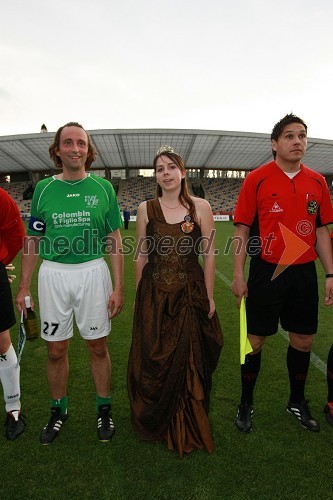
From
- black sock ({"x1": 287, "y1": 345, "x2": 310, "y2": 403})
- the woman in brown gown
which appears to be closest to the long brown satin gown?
the woman in brown gown

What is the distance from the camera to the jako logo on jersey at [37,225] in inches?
98.1

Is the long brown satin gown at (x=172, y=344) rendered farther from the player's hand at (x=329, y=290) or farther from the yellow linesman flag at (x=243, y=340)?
the player's hand at (x=329, y=290)

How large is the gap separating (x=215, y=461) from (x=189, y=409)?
0.35 m

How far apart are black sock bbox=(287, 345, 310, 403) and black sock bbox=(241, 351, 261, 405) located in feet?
0.92

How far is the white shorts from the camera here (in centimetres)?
243

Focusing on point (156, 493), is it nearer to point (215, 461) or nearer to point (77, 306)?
point (215, 461)

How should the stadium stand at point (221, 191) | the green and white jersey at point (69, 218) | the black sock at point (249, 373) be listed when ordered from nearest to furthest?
the green and white jersey at point (69, 218)
the black sock at point (249, 373)
the stadium stand at point (221, 191)

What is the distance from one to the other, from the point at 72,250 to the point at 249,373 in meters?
1.68

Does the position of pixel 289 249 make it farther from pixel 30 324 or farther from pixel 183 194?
pixel 30 324

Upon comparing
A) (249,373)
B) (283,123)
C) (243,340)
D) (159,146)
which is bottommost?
(249,373)

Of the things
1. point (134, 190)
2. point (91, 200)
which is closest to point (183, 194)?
point (91, 200)

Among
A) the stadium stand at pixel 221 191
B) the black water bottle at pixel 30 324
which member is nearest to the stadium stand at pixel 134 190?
the stadium stand at pixel 221 191

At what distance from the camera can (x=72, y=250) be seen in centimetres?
242

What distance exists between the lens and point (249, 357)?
2803 mm
